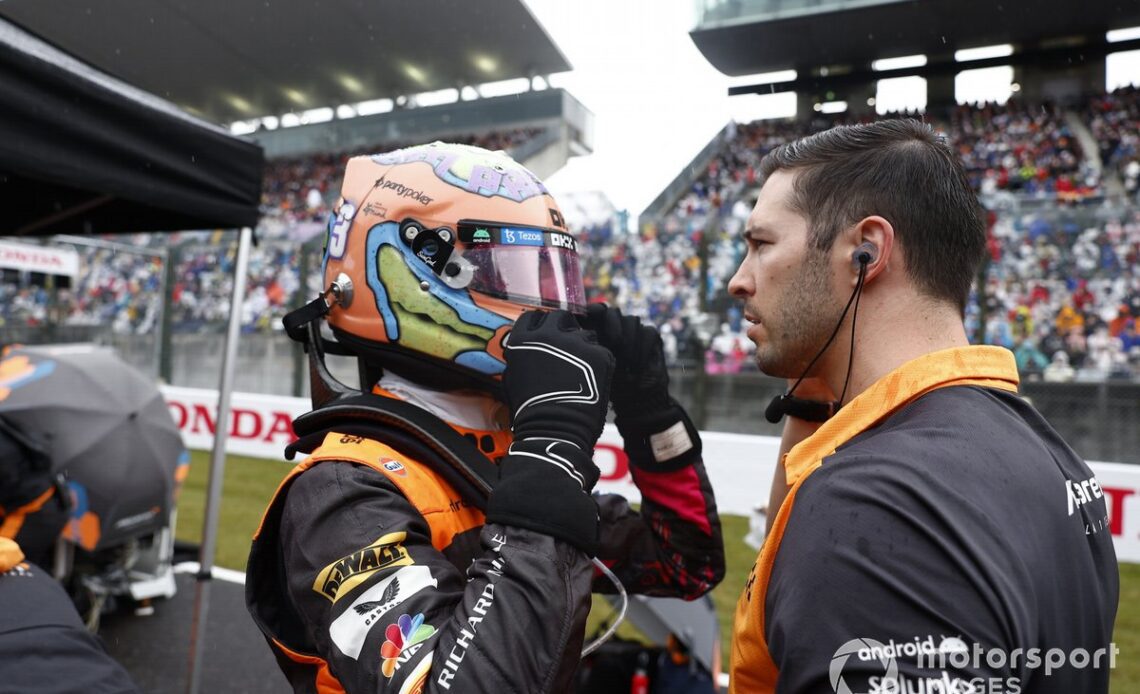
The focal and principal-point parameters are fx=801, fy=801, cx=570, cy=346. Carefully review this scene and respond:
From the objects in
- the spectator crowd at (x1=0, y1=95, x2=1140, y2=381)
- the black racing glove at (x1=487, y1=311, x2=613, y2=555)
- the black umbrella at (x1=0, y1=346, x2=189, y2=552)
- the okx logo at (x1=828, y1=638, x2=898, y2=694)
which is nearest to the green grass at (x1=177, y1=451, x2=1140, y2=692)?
the black umbrella at (x1=0, y1=346, x2=189, y2=552)

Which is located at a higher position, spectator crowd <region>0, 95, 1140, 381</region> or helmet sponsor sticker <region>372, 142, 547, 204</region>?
spectator crowd <region>0, 95, 1140, 381</region>

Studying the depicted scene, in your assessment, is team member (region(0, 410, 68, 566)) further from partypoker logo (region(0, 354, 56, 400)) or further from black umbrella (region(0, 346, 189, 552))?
partypoker logo (region(0, 354, 56, 400))

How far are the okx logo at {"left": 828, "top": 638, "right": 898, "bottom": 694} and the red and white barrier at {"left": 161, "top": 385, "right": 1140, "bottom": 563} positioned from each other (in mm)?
1863

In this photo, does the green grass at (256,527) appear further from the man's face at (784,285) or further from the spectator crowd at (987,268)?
the spectator crowd at (987,268)

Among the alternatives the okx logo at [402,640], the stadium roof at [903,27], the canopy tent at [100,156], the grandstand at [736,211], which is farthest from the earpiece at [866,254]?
the stadium roof at [903,27]

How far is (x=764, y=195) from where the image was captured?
137 centimetres

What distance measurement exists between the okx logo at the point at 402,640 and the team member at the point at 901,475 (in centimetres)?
46

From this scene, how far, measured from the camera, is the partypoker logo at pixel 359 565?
48.1 inches

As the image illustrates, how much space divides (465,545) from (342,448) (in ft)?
0.94

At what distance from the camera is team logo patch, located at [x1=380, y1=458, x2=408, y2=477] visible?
1396mm

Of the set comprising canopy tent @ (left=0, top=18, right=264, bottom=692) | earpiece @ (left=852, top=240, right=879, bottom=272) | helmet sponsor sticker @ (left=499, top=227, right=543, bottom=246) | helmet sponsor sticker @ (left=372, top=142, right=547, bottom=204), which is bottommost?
earpiece @ (left=852, top=240, right=879, bottom=272)

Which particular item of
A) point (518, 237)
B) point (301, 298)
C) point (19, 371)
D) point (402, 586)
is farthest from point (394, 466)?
point (301, 298)

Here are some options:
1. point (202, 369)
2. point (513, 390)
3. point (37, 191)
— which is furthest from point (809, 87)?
point (513, 390)

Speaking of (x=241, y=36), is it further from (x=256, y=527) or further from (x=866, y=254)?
(x=256, y=527)
